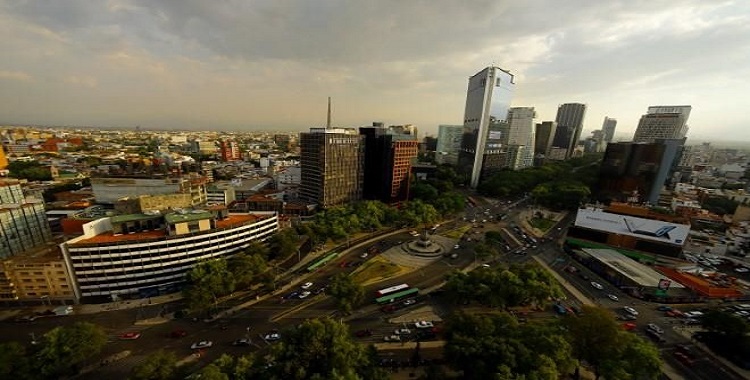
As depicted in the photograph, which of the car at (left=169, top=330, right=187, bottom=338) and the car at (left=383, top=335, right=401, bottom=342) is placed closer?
the car at (left=383, top=335, right=401, bottom=342)

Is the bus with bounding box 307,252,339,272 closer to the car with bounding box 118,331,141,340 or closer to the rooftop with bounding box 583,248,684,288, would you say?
the car with bounding box 118,331,141,340

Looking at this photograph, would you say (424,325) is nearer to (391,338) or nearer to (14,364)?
(391,338)

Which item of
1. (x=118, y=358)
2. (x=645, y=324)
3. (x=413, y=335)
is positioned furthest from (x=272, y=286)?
(x=645, y=324)

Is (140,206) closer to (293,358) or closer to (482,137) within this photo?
(293,358)

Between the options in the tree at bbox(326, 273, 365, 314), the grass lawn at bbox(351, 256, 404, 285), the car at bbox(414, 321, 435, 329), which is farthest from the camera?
the grass lawn at bbox(351, 256, 404, 285)

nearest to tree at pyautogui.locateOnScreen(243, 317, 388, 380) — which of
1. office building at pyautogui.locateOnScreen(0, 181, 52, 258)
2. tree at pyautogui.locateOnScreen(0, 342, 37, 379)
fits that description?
tree at pyautogui.locateOnScreen(0, 342, 37, 379)

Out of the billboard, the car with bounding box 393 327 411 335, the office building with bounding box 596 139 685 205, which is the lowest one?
the car with bounding box 393 327 411 335
